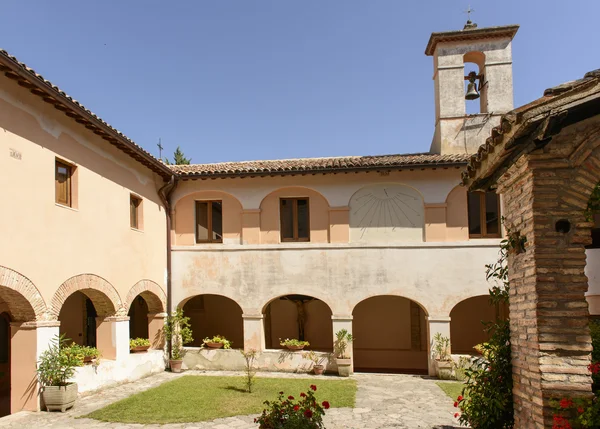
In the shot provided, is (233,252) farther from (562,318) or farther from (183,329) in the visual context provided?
(562,318)

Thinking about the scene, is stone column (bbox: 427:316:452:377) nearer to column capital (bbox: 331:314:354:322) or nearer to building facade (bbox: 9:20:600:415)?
building facade (bbox: 9:20:600:415)

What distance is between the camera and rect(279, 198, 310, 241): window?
1396 cm

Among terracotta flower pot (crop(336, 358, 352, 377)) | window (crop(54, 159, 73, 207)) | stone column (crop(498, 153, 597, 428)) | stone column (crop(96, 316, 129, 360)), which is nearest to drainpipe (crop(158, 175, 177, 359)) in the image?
stone column (crop(96, 316, 129, 360))

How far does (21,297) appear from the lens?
8.34 metres

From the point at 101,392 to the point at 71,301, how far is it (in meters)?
4.11

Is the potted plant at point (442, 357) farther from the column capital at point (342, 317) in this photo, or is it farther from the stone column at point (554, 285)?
the stone column at point (554, 285)

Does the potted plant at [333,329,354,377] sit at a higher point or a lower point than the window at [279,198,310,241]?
lower

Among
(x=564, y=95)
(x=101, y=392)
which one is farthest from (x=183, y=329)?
(x=564, y=95)

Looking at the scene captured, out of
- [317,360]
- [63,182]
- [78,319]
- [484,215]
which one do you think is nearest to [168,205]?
[78,319]

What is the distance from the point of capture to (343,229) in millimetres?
13562

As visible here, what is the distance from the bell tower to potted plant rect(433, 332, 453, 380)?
17.8 feet

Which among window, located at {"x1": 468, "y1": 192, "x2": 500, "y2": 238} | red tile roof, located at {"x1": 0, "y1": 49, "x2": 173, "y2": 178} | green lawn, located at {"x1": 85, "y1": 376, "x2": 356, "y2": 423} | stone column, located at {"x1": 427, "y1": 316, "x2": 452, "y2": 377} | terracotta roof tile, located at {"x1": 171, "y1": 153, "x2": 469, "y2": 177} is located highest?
red tile roof, located at {"x1": 0, "y1": 49, "x2": 173, "y2": 178}

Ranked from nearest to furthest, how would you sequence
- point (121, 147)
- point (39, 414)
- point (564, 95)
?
point (564, 95) < point (39, 414) < point (121, 147)

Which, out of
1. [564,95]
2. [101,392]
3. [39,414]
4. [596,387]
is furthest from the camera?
[101,392]
